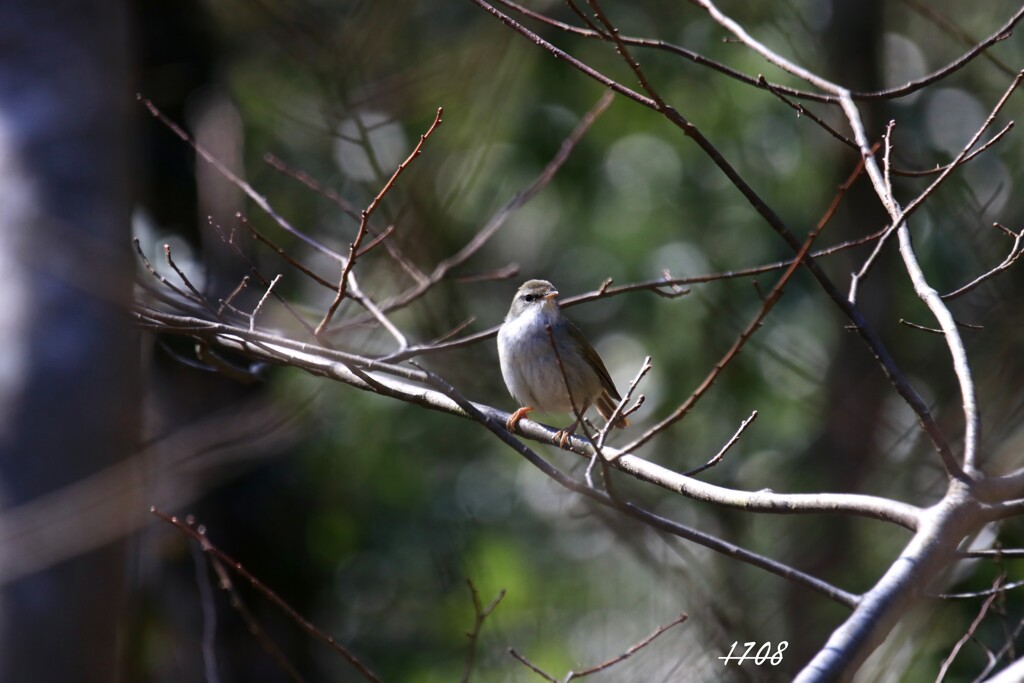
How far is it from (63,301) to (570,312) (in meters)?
7.69

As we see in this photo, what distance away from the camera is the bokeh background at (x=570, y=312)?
5.81 metres

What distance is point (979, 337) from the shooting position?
508 centimetres

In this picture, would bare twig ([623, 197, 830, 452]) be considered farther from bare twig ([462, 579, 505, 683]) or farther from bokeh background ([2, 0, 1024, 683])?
bokeh background ([2, 0, 1024, 683])

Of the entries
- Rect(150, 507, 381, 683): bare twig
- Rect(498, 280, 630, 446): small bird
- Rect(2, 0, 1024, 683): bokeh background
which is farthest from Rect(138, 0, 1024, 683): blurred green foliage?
Rect(150, 507, 381, 683): bare twig

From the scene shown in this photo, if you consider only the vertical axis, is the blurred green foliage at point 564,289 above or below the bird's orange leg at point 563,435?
above

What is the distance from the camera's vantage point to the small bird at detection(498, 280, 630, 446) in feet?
16.6

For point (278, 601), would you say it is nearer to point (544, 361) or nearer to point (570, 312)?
point (544, 361)

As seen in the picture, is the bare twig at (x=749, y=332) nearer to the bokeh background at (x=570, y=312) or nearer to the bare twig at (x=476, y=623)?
the bare twig at (x=476, y=623)

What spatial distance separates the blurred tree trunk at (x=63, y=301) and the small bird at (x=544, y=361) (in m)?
2.42

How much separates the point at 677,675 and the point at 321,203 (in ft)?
22.5

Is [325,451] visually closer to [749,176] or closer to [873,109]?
[749,176]

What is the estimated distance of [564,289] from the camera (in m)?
10.2

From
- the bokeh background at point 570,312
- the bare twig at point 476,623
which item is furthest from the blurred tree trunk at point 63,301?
the bokeh background at point 570,312

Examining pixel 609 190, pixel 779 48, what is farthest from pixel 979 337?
pixel 609 190
